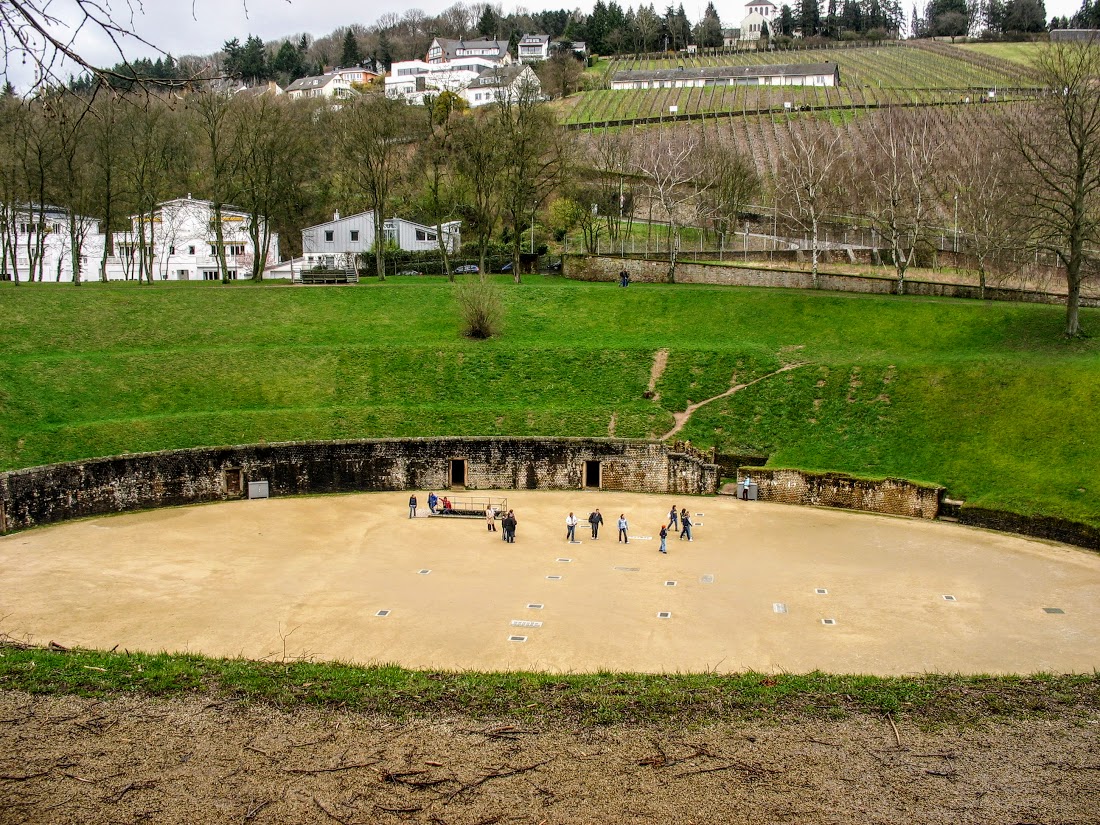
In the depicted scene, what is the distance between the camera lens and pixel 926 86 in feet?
311

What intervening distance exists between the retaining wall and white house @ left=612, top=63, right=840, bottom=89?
65655 mm

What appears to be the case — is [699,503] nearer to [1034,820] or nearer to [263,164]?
[1034,820]

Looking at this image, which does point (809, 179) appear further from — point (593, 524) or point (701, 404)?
point (593, 524)

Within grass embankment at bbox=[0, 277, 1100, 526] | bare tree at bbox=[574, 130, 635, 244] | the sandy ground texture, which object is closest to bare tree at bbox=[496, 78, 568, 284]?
bare tree at bbox=[574, 130, 635, 244]

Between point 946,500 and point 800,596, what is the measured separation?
10443 millimetres

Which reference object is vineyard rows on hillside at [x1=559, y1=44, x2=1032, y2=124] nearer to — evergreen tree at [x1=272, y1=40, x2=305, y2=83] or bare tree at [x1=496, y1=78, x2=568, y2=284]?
bare tree at [x1=496, y1=78, x2=568, y2=284]

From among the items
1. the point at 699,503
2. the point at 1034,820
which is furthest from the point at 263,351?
the point at 1034,820

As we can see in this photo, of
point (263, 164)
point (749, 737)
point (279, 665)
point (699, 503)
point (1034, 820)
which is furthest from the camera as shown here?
point (263, 164)

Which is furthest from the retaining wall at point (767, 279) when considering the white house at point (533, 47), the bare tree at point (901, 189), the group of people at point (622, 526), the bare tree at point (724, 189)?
the white house at point (533, 47)

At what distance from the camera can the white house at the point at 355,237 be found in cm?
6278

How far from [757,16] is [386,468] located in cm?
18138

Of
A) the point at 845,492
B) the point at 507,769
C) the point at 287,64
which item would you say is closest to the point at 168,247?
the point at 845,492

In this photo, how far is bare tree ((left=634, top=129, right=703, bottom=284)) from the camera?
63781mm

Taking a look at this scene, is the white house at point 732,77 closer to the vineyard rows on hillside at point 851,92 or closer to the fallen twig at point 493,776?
the vineyard rows on hillside at point 851,92
